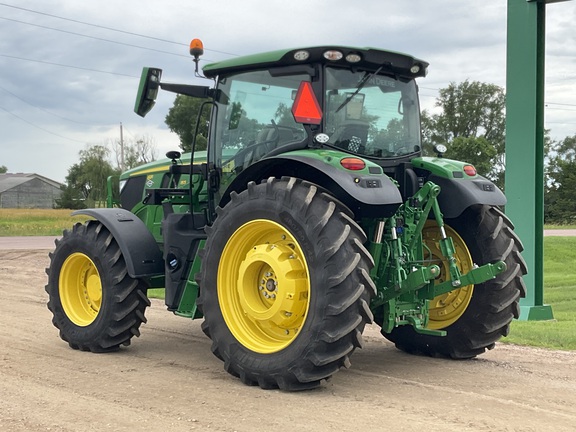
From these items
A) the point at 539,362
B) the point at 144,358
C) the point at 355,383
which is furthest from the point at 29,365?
the point at 539,362

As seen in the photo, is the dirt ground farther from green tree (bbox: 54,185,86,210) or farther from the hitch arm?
green tree (bbox: 54,185,86,210)

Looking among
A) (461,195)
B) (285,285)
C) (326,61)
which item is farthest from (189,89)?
(461,195)

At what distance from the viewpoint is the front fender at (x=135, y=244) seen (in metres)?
6.96

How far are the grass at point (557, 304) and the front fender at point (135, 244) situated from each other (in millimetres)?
3867

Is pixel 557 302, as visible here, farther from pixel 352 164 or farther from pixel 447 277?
pixel 352 164

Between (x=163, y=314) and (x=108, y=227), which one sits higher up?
(x=108, y=227)

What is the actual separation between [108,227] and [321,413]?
3.16m

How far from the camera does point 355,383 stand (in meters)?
5.89

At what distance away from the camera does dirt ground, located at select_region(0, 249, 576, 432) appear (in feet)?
15.5

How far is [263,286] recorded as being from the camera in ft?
19.8

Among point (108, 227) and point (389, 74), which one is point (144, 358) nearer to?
point (108, 227)

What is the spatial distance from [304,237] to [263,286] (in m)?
0.72

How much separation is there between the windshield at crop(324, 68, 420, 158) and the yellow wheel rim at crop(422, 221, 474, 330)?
31.8 inches

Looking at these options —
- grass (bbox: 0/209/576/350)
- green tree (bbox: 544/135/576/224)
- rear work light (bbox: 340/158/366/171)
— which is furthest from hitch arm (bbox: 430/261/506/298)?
green tree (bbox: 544/135/576/224)
